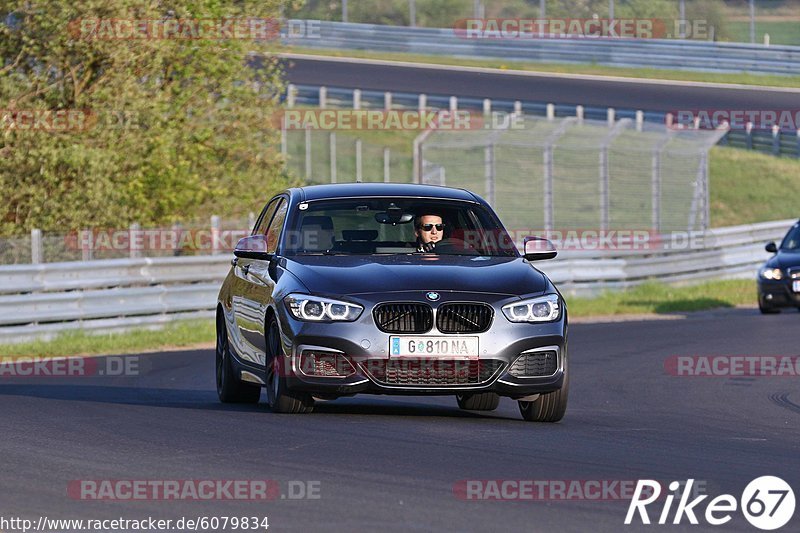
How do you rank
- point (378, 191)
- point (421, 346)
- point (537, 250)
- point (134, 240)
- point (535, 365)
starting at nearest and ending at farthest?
point (421, 346) < point (535, 365) < point (537, 250) < point (378, 191) < point (134, 240)

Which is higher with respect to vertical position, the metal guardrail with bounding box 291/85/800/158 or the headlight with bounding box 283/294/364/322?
the headlight with bounding box 283/294/364/322

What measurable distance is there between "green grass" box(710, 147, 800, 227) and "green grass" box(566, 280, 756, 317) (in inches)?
459

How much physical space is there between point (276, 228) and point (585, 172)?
27.4 m

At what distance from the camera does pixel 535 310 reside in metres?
10.3

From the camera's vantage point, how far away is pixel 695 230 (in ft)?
103

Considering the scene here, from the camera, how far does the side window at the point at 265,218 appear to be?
41.1 feet

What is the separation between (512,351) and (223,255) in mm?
13512

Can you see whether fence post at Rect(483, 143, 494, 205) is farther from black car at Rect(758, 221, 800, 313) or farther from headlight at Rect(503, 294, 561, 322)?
headlight at Rect(503, 294, 561, 322)

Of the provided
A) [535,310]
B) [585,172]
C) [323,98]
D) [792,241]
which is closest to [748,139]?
[585,172]

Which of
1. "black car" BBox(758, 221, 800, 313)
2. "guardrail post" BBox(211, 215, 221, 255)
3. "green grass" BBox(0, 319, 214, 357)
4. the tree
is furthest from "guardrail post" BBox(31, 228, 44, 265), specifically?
"black car" BBox(758, 221, 800, 313)

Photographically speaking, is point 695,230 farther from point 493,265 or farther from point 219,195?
point 493,265

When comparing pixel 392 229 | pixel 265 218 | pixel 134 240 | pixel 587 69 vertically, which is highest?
pixel 392 229

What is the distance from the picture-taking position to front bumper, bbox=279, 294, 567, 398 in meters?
9.98

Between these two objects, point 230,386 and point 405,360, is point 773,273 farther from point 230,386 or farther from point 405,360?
point 405,360
